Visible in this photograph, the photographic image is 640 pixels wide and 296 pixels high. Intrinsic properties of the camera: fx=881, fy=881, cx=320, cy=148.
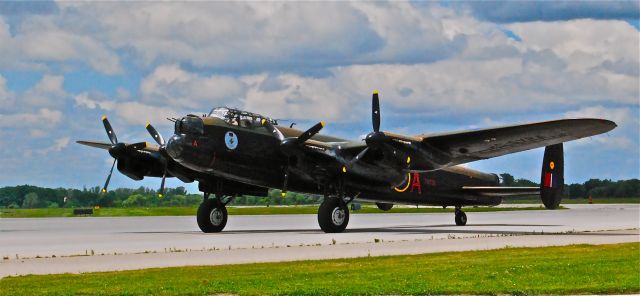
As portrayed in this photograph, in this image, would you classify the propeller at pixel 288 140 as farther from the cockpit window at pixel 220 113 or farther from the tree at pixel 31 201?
the tree at pixel 31 201

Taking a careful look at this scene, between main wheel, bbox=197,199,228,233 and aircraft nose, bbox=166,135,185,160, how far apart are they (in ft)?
15.0

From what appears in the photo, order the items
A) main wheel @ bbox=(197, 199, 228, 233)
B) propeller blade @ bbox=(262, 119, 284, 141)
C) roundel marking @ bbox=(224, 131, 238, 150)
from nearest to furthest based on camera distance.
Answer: roundel marking @ bbox=(224, 131, 238, 150) < propeller blade @ bbox=(262, 119, 284, 141) < main wheel @ bbox=(197, 199, 228, 233)

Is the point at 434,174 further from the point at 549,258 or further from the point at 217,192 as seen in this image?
the point at 549,258

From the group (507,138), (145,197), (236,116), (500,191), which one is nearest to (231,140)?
(236,116)

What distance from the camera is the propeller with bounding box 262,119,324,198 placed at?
3381 centimetres

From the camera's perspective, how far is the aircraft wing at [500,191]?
44.4 metres

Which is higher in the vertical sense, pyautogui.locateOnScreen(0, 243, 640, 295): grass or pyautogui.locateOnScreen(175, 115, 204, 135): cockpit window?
pyautogui.locateOnScreen(175, 115, 204, 135): cockpit window

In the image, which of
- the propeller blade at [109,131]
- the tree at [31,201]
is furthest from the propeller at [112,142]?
the tree at [31,201]

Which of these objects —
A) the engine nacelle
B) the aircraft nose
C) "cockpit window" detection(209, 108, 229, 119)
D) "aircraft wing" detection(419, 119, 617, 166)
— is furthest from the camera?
the engine nacelle

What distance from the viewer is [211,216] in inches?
1438

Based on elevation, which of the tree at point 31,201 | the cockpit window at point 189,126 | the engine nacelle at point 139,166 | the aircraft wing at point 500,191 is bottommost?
the aircraft wing at point 500,191

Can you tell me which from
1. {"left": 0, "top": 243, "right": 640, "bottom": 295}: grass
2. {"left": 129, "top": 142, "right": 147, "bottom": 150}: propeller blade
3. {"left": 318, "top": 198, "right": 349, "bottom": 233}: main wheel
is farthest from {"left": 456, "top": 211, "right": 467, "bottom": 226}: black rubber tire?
{"left": 0, "top": 243, "right": 640, "bottom": 295}: grass

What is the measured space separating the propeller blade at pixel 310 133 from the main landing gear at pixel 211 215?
17.0ft

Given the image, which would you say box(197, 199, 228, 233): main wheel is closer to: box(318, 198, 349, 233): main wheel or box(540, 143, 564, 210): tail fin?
box(318, 198, 349, 233): main wheel
